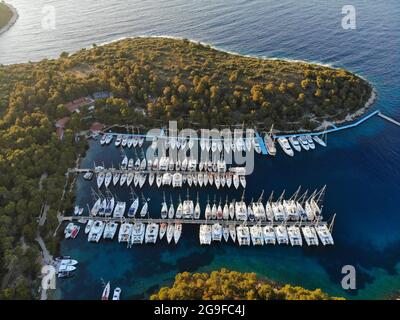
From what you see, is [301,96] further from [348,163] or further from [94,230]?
[94,230]

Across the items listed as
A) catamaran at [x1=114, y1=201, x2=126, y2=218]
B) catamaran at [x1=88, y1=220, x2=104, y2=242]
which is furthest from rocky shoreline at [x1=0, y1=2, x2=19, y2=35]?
catamaran at [x1=88, y1=220, x2=104, y2=242]

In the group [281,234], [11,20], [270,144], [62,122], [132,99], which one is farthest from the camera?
[11,20]

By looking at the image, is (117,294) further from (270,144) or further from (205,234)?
(270,144)

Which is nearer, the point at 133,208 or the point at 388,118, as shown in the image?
the point at 133,208

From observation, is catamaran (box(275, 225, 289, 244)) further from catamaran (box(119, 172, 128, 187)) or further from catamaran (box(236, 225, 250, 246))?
catamaran (box(119, 172, 128, 187))

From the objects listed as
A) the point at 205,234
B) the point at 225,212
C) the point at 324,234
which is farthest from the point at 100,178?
the point at 324,234

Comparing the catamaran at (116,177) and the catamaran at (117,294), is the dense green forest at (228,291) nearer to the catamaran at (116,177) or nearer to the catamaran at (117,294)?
the catamaran at (117,294)
